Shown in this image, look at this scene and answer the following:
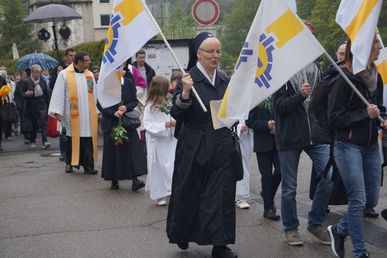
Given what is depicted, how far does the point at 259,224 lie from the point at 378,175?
1.92 m

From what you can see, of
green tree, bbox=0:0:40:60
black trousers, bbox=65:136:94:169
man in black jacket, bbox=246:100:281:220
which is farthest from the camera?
green tree, bbox=0:0:40:60

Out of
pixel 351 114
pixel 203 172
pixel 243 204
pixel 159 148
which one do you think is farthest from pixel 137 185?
pixel 351 114

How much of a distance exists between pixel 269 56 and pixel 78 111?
624 centimetres

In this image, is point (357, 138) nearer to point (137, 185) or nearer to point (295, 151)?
point (295, 151)

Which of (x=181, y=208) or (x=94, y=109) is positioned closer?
(x=181, y=208)

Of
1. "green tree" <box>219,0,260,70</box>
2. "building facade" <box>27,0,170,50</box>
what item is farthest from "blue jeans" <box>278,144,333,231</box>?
"green tree" <box>219,0,260,70</box>

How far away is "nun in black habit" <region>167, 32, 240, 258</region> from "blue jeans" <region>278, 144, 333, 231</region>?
715 millimetres

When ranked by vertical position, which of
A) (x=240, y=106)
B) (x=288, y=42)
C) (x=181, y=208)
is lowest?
(x=181, y=208)

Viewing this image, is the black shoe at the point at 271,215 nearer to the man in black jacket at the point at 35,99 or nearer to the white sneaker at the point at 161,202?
the white sneaker at the point at 161,202

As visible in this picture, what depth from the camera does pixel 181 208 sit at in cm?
617

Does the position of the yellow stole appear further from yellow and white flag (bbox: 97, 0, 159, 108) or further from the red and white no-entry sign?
yellow and white flag (bbox: 97, 0, 159, 108)

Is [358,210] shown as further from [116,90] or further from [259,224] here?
[116,90]

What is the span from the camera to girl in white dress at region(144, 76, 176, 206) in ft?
29.0

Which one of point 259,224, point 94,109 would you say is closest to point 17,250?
point 259,224
